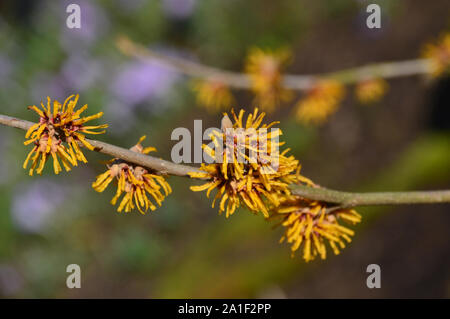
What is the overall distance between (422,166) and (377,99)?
110 centimetres

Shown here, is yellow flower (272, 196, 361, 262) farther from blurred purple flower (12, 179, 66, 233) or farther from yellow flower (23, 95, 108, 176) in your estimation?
blurred purple flower (12, 179, 66, 233)

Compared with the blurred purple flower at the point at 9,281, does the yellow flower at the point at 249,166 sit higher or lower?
lower

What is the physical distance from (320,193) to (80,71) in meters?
4.68

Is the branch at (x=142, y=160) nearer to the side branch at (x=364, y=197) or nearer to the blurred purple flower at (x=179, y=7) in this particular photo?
the side branch at (x=364, y=197)

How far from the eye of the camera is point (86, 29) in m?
5.70

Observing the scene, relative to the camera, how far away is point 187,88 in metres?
5.71

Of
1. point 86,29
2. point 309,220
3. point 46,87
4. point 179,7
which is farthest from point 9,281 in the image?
point 309,220

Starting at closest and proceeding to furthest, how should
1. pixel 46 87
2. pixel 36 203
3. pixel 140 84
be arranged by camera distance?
pixel 36 203 < pixel 46 87 < pixel 140 84

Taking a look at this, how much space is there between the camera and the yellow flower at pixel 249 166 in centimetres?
123

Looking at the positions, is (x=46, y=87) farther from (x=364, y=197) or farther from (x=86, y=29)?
(x=364, y=197)

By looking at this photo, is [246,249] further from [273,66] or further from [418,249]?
[273,66]

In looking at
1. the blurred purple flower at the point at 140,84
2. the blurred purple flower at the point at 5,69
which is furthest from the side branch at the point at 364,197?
the blurred purple flower at the point at 5,69

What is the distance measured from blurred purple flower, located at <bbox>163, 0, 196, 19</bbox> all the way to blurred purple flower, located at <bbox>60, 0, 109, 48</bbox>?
0.73 metres

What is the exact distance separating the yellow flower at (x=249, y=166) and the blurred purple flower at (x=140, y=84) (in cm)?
450
